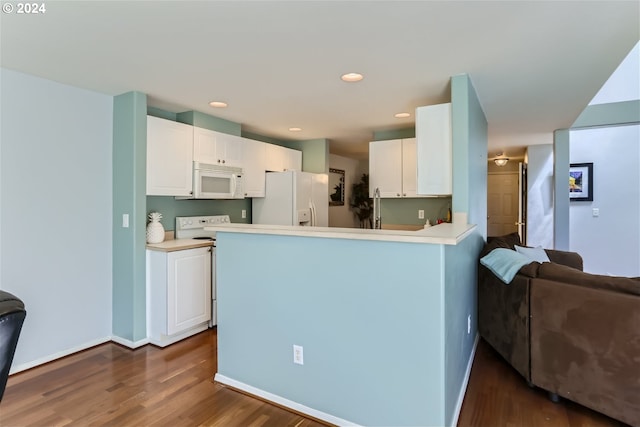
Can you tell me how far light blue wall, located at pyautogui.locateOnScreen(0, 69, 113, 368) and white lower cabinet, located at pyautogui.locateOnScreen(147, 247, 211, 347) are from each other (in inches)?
17.9

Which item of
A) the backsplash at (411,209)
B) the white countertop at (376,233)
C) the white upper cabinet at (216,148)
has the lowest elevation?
the white countertop at (376,233)

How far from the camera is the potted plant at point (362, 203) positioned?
702 centimetres

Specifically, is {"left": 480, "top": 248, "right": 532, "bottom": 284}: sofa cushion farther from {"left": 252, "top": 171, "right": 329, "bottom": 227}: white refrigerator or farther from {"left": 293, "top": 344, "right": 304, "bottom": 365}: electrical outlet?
{"left": 252, "top": 171, "right": 329, "bottom": 227}: white refrigerator

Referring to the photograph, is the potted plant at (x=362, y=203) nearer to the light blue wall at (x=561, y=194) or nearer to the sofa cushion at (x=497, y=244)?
the light blue wall at (x=561, y=194)

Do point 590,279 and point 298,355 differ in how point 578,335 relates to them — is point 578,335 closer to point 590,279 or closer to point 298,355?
point 590,279

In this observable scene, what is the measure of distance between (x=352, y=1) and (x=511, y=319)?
2298 mm

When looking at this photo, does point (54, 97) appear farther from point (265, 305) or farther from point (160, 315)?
point (265, 305)

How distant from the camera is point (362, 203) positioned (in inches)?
279

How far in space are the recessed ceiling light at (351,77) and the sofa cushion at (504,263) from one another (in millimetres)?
1738

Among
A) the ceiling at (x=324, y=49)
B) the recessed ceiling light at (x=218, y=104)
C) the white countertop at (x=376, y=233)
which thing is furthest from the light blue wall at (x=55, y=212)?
the white countertop at (x=376, y=233)

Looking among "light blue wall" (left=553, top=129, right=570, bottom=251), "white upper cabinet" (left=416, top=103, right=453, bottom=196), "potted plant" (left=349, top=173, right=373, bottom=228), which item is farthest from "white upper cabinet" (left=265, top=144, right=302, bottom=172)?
"light blue wall" (left=553, top=129, right=570, bottom=251)

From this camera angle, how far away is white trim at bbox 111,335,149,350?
3101 millimetres

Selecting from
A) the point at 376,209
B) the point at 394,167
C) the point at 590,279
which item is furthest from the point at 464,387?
the point at 394,167

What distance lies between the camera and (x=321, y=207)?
17.0ft
